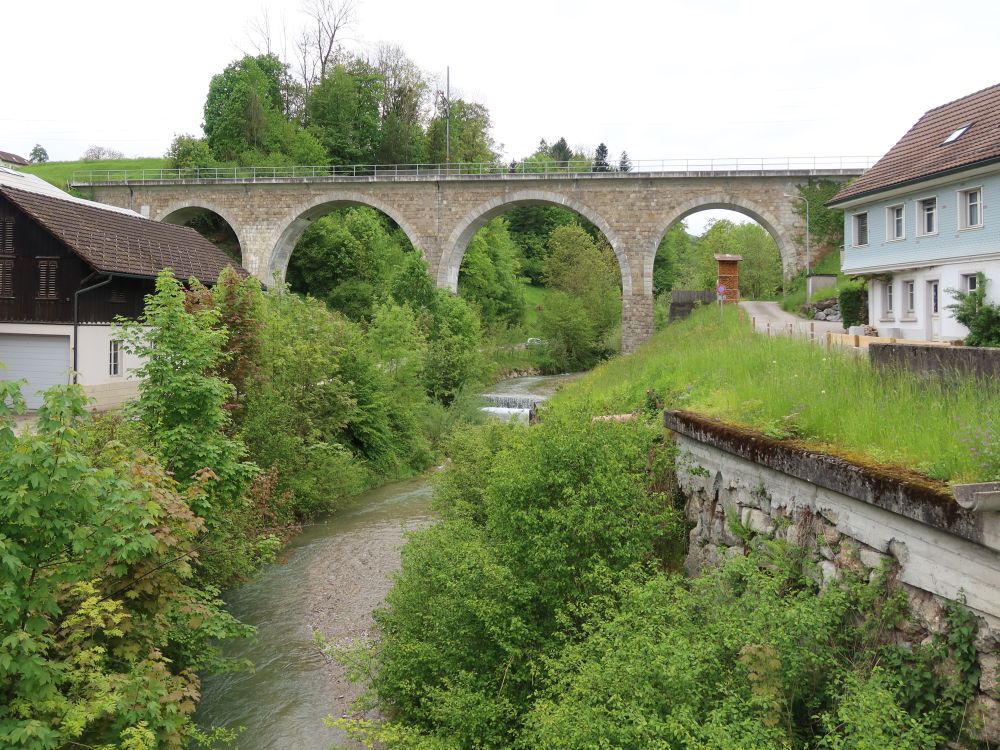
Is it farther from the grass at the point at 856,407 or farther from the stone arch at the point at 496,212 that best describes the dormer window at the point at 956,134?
the stone arch at the point at 496,212

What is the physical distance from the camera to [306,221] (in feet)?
128

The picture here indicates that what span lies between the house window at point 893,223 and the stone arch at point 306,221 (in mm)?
21318

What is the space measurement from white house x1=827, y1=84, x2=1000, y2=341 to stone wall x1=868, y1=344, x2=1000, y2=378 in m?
12.1

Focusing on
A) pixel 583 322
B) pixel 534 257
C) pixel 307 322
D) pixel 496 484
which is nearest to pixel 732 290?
pixel 583 322

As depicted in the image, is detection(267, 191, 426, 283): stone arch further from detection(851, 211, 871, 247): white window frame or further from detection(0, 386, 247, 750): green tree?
detection(0, 386, 247, 750): green tree

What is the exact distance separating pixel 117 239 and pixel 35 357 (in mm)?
3590

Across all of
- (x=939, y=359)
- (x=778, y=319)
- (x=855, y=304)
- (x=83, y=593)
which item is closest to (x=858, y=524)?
(x=939, y=359)

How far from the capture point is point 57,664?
4.74 metres

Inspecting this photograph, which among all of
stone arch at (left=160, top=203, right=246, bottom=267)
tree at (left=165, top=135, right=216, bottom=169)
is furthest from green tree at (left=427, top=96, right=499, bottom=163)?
stone arch at (left=160, top=203, right=246, bottom=267)

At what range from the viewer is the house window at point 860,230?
20.7 meters

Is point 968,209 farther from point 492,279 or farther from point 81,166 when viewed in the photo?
point 81,166

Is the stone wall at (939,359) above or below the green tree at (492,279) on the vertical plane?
below

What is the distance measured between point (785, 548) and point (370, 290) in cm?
3649

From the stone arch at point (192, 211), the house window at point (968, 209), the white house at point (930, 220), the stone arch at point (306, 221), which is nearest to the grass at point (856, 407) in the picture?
the white house at point (930, 220)
